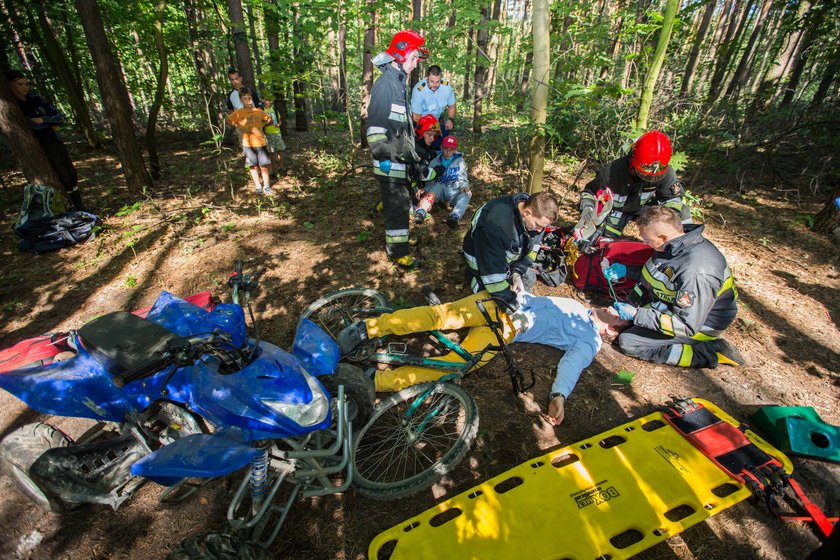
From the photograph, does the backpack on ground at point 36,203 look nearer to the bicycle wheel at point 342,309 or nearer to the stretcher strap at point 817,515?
the bicycle wheel at point 342,309

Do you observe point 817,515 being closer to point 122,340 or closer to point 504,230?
point 504,230

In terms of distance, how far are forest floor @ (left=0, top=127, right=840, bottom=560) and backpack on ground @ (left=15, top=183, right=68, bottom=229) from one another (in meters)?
0.65

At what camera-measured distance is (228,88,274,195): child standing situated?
6.91 m

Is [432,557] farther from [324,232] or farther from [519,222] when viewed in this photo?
[324,232]

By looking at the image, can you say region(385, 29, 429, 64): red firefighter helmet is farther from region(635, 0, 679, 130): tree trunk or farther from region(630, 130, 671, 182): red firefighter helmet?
region(635, 0, 679, 130): tree trunk

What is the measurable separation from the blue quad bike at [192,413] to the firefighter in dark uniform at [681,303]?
305 centimetres

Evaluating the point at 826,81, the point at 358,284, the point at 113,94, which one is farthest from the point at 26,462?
the point at 826,81

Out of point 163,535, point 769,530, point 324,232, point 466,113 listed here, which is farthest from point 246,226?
point 466,113

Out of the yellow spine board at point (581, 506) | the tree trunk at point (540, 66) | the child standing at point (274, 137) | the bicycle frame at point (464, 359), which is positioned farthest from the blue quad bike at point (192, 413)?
the child standing at point (274, 137)

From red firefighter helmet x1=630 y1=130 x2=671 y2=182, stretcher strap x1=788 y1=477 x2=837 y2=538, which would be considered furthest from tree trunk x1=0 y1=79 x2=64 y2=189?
stretcher strap x1=788 y1=477 x2=837 y2=538

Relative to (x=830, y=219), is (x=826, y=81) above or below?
above

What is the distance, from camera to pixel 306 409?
6.45 feet

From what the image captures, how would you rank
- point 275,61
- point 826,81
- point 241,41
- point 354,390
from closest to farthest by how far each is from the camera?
point 354,390
point 241,41
point 826,81
point 275,61

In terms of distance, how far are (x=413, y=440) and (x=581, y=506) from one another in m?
1.31
